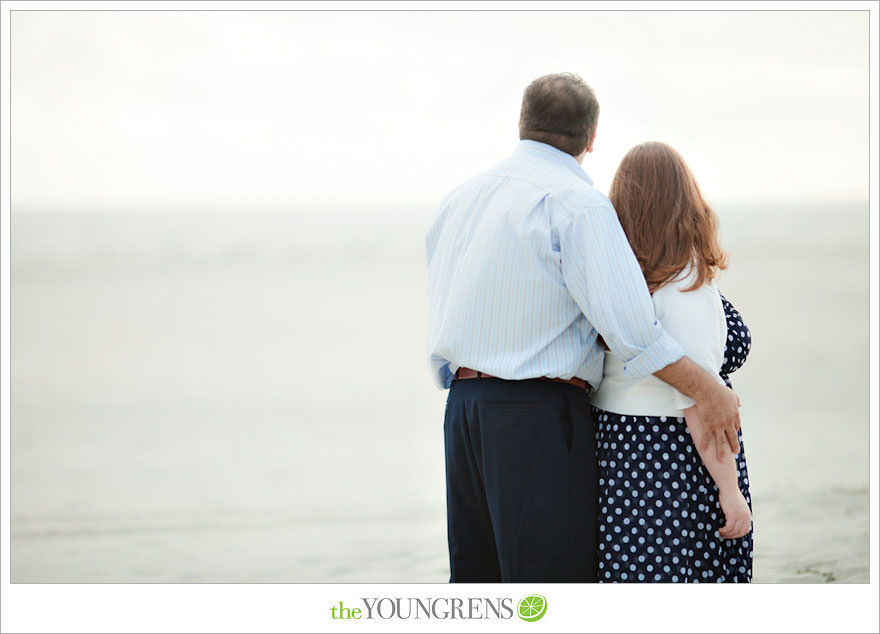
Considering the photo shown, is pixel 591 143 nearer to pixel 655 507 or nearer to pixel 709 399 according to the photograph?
pixel 709 399

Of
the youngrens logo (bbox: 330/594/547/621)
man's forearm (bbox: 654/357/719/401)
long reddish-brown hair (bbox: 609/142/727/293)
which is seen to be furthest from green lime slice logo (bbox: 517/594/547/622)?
long reddish-brown hair (bbox: 609/142/727/293)

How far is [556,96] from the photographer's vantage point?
194cm

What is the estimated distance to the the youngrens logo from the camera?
1964mm

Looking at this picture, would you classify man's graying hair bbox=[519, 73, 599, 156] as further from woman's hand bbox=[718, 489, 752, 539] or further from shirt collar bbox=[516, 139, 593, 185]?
woman's hand bbox=[718, 489, 752, 539]

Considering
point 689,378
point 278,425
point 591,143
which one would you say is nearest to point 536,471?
point 689,378

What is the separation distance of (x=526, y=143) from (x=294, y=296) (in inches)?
319

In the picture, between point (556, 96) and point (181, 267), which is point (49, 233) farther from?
point (556, 96)

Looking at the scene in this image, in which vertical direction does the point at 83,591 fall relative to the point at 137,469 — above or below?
above

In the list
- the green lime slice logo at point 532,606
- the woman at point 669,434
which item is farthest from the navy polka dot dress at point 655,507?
the green lime slice logo at point 532,606

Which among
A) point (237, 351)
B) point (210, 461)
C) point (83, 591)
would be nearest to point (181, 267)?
point (237, 351)

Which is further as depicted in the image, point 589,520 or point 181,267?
point 181,267

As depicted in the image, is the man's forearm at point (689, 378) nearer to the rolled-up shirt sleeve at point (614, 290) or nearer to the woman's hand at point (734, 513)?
the rolled-up shirt sleeve at point (614, 290)

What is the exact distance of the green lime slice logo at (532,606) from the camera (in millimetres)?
1942

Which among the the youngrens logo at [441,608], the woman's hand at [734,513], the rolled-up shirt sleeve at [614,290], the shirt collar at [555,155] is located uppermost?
the shirt collar at [555,155]
